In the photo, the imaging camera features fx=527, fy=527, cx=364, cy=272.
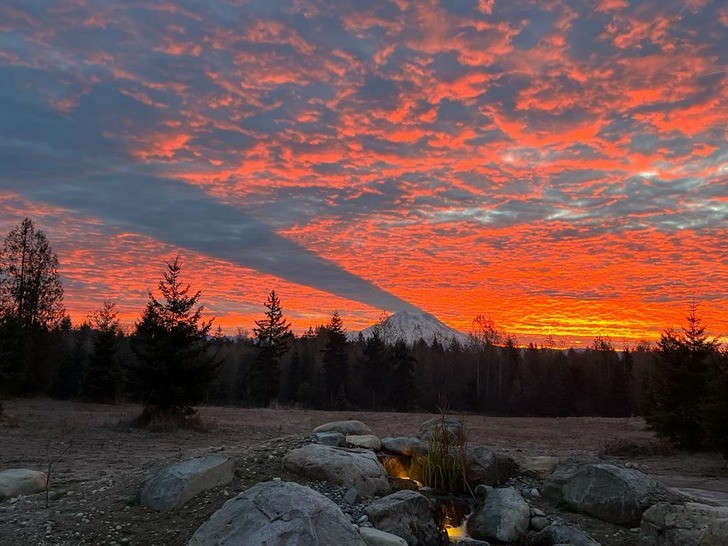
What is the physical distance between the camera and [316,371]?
174 feet

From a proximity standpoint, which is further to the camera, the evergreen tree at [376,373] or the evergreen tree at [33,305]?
the evergreen tree at [376,373]

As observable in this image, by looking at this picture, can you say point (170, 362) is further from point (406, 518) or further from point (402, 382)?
point (402, 382)

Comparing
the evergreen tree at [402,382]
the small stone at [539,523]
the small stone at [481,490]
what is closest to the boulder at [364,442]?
the small stone at [481,490]

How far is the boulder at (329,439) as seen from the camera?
924 cm

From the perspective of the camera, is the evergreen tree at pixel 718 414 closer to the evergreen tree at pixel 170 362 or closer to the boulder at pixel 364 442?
the boulder at pixel 364 442

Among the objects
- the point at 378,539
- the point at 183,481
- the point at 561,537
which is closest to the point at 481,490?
the point at 561,537

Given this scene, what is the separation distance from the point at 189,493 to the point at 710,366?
1497 cm

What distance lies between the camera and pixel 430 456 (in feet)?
29.0

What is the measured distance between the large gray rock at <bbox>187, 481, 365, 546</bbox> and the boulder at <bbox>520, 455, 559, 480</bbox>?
5.87 m

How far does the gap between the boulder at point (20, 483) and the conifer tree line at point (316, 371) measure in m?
10.5

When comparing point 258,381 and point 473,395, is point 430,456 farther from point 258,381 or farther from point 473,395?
point 473,395

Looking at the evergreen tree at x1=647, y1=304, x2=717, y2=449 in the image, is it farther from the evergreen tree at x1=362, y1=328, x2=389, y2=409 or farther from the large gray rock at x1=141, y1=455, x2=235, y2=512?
the evergreen tree at x1=362, y1=328, x2=389, y2=409

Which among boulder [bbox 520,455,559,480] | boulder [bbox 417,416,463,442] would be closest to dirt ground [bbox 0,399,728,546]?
boulder [bbox 520,455,559,480]

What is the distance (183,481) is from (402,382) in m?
41.3
